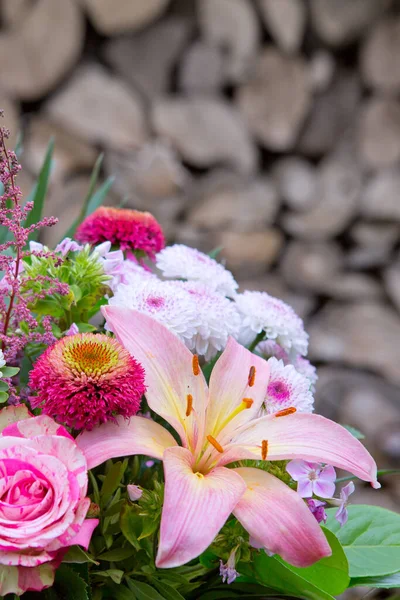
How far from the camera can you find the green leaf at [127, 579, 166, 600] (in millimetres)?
333

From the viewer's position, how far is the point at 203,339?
398mm

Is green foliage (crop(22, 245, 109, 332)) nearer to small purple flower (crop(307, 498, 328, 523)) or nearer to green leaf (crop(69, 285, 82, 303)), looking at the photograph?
green leaf (crop(69, 285, 82, 303))

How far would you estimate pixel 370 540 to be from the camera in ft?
1.34

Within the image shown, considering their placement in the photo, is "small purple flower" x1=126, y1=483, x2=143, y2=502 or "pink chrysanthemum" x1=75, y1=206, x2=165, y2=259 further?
"pink chrysanthemum" x1=75, y1=206, x2=165, y2=259

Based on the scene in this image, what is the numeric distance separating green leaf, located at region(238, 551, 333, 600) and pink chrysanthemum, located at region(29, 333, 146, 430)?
11 cm

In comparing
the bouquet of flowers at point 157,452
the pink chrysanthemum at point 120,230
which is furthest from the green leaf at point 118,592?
the pink chrysanthemum at point 120,230

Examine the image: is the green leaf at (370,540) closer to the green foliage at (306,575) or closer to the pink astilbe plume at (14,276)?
the green foliage at (306,575)

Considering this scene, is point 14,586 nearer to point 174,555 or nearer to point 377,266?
point 174,555

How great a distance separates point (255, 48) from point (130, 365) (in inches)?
52.3

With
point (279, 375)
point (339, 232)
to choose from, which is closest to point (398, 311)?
point (339, 232)

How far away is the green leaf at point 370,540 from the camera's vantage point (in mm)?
383

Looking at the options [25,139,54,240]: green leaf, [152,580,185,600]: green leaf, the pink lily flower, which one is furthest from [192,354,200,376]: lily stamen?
[25,139,54,240]: green leaf

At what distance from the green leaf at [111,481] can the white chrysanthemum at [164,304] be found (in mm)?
81

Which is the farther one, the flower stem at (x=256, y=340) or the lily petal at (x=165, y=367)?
the flower stem at (x=256, y=340)
